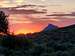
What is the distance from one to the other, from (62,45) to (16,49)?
1.91 m

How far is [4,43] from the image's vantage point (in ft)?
45.7

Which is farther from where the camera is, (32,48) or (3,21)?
(3,21)

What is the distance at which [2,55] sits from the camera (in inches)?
476

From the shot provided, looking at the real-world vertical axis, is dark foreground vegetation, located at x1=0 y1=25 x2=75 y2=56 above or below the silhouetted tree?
above

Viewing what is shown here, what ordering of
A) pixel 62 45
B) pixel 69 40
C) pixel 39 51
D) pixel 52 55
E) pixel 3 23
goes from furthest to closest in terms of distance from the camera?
pixel 3 23, pixel 69 40, pixel 62 45, pixel 39 51, pixel 52 55

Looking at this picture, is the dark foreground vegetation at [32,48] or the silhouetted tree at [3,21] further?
the silhouetted tree at [3,21]

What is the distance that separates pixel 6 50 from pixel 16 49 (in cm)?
58

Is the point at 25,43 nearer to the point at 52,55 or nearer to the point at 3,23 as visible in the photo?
the point at 52,55

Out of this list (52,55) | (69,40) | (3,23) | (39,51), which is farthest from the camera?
(3,23)

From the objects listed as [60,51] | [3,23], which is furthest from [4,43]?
[3,23]

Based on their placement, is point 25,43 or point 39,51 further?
point 25,43

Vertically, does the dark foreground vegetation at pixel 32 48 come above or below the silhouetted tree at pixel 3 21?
above

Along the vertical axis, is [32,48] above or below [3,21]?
above

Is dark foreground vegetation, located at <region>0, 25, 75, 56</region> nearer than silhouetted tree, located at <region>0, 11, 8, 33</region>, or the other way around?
dark foreground vegetation, located at <region>0, 25, 75, 56</region>
